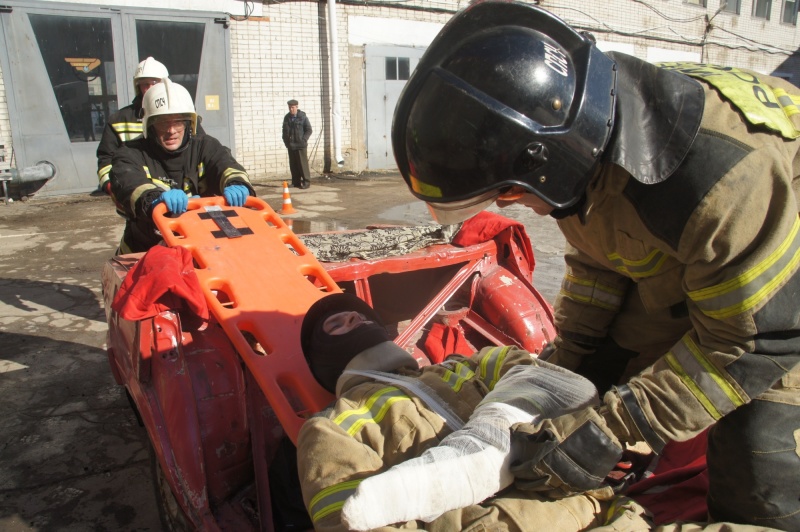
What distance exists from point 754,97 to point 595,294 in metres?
0.81

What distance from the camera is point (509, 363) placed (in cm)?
202

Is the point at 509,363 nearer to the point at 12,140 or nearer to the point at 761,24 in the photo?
the point at 12,140

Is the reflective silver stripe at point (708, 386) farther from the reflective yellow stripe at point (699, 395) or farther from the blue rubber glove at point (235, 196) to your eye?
the blue rubber glove at point (235, 196)

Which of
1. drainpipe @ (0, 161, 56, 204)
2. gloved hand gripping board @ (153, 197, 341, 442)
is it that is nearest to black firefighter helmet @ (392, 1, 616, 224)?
gloved hand gripping board @ (153, 197, 341, 442)

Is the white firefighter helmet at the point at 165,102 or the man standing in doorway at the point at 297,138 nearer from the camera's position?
the white firefighter helmet at the point at 165,102

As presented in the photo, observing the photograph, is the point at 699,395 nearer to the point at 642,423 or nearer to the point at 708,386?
the point at 708,386

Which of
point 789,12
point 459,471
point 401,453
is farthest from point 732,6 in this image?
point 459,471

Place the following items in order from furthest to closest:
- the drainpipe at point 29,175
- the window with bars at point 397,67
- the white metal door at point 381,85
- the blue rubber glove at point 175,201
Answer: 1. the window with bars at point 397,67
2. the white metal door at point 381,85
3. the drainpipe at point 29,175
4. the blue rubber glove at point 175,201

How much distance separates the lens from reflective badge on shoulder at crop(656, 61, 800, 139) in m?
1.46

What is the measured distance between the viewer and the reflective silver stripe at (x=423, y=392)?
185 centimetres

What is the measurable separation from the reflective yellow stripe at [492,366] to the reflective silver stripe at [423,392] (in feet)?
0.66

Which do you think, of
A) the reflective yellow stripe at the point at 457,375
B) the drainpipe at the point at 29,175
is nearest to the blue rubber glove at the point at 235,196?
the reflective yellow stripe at the point at 457,375

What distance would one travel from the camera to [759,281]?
4.57ft

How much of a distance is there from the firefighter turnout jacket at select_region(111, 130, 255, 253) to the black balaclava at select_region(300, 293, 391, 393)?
5.61 feet
